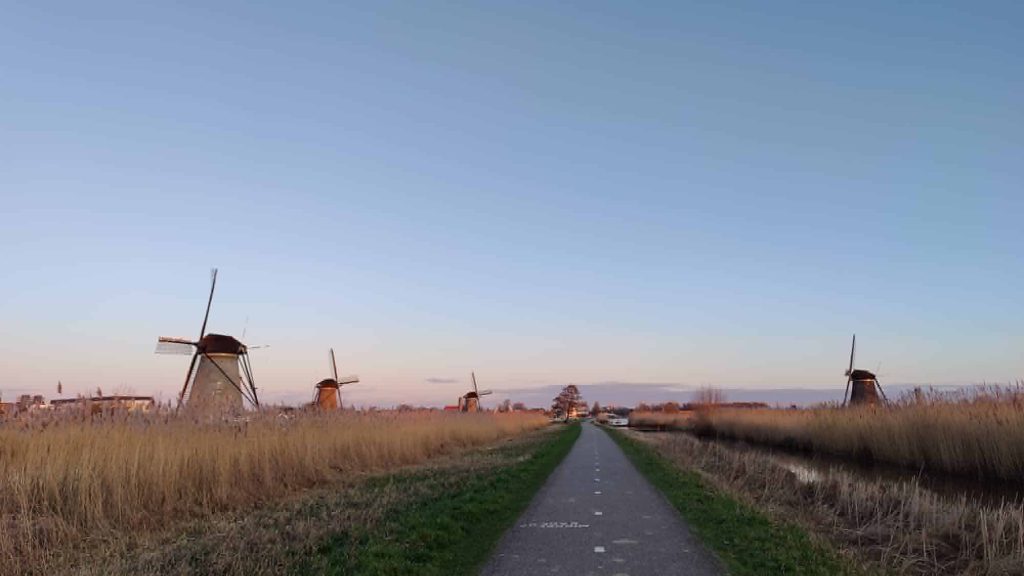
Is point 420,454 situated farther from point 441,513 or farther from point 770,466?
point 441,513

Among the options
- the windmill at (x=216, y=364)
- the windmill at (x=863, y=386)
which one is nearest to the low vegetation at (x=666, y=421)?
the windmill at (x=863, y=386)

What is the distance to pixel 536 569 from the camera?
26.5 feet

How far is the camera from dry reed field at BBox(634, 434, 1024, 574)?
9.21 meters

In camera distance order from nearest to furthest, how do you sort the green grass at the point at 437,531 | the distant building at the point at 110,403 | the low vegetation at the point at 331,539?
1. the low vegetation at the point at 331,539
2. the green grass at the point at 437,531
3. the distant building at the point at 110,403

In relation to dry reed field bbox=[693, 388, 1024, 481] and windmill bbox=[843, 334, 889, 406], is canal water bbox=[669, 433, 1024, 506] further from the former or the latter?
windmill bbox=[843, 334, 889, 406]

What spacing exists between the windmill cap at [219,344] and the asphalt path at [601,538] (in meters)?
30.5

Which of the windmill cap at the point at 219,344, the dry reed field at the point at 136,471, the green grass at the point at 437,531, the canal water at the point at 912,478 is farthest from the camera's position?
the windmill cap at the point at 219,344

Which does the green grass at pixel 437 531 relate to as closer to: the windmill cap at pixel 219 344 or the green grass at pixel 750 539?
the green grass at pixel 750 539

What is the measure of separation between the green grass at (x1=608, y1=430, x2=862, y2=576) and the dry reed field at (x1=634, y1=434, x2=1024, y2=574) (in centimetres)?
79

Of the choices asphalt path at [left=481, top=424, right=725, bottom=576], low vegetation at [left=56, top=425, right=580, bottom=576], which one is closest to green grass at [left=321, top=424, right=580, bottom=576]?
low vegetation at [left=56, top=425, right=580, bottom=576]

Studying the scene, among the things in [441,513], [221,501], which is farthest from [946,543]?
[221,501]

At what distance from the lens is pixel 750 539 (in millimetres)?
9586

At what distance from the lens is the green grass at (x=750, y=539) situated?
8094 millimetres

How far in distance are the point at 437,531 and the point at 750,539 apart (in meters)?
4.80
